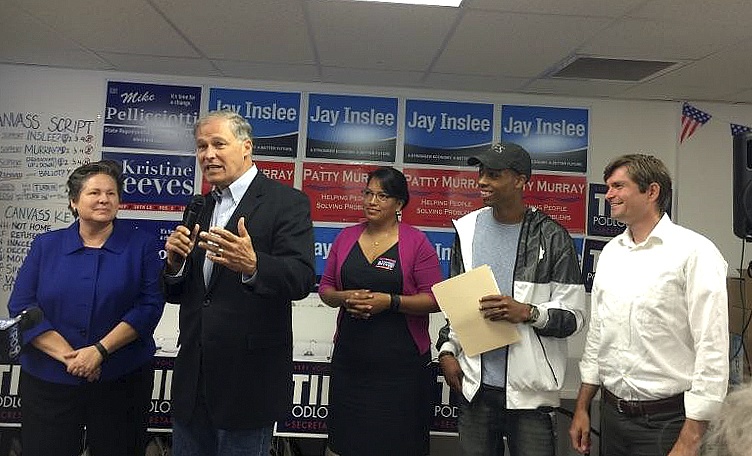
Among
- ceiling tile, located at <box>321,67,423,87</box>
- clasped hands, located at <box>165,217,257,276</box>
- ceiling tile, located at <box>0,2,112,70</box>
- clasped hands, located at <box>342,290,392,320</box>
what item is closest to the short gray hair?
clasped hands, located at <box>165,217,257,276</box>

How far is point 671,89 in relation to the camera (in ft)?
11.6

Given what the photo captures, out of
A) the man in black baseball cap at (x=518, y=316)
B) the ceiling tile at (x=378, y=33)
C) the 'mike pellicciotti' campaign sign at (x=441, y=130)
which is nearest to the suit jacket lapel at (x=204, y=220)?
the man in black baseball cap at (x=518, y=316)

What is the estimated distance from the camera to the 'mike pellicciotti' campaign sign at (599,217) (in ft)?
12.4

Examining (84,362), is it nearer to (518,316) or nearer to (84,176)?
(84,176)

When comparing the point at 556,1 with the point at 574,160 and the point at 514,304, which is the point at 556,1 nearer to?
the point at 514,304

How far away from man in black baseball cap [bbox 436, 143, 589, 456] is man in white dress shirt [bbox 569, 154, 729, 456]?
0.14 meters

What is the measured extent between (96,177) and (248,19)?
109 centimetres

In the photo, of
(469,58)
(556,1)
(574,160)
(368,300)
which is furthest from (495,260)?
(574,160)

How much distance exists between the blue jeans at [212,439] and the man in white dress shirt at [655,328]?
110cm

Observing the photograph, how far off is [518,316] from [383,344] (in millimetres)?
591

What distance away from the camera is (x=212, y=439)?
1.65m

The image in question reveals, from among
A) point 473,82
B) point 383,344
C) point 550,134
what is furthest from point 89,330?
point 550,134

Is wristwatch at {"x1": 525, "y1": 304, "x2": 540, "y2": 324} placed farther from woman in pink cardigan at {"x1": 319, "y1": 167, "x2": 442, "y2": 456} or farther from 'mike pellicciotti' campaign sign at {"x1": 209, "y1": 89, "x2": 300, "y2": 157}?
'mike pellicciotti' campaign sign at {"x1": 209, "y1": 89, "x2": 300, "y2": 157}

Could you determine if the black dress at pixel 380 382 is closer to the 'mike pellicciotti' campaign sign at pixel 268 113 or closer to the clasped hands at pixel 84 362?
the clasped hands at pixel 84 362
